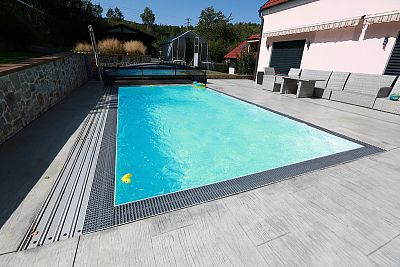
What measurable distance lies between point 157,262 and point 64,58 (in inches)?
311

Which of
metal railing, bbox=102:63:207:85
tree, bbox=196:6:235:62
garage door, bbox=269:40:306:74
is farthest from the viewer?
tree, bbox=196:6:235:62

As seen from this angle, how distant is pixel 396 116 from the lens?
645cm

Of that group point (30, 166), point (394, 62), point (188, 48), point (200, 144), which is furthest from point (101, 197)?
point (188, 48)

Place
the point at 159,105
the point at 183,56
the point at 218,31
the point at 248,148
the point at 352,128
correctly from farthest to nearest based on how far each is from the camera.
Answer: the point at 218,31
the point at 183,56
the point at 159,105
the point at 352,128
the point at 248,148

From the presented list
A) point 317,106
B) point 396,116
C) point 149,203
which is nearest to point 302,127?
point 317,106

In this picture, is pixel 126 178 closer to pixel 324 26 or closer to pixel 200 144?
pixel 200 144

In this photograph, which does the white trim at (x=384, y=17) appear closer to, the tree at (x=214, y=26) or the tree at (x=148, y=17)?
the tree at (x=214, y=26)

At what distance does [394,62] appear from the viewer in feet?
24.0

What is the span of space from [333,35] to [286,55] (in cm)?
278

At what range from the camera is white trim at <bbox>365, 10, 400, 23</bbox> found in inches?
265

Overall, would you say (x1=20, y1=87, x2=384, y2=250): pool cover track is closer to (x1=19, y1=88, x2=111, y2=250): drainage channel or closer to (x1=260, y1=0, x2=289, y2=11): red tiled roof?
(x1=19, y1=88, x2=111, y2=250): drainage channel

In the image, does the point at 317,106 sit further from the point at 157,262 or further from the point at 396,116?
the point at 157,262

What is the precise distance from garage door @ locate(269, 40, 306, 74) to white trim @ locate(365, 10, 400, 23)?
3.21m

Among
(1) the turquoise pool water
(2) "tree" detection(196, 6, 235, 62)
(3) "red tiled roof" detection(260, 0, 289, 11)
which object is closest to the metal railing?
(1) the turquoise pool water
